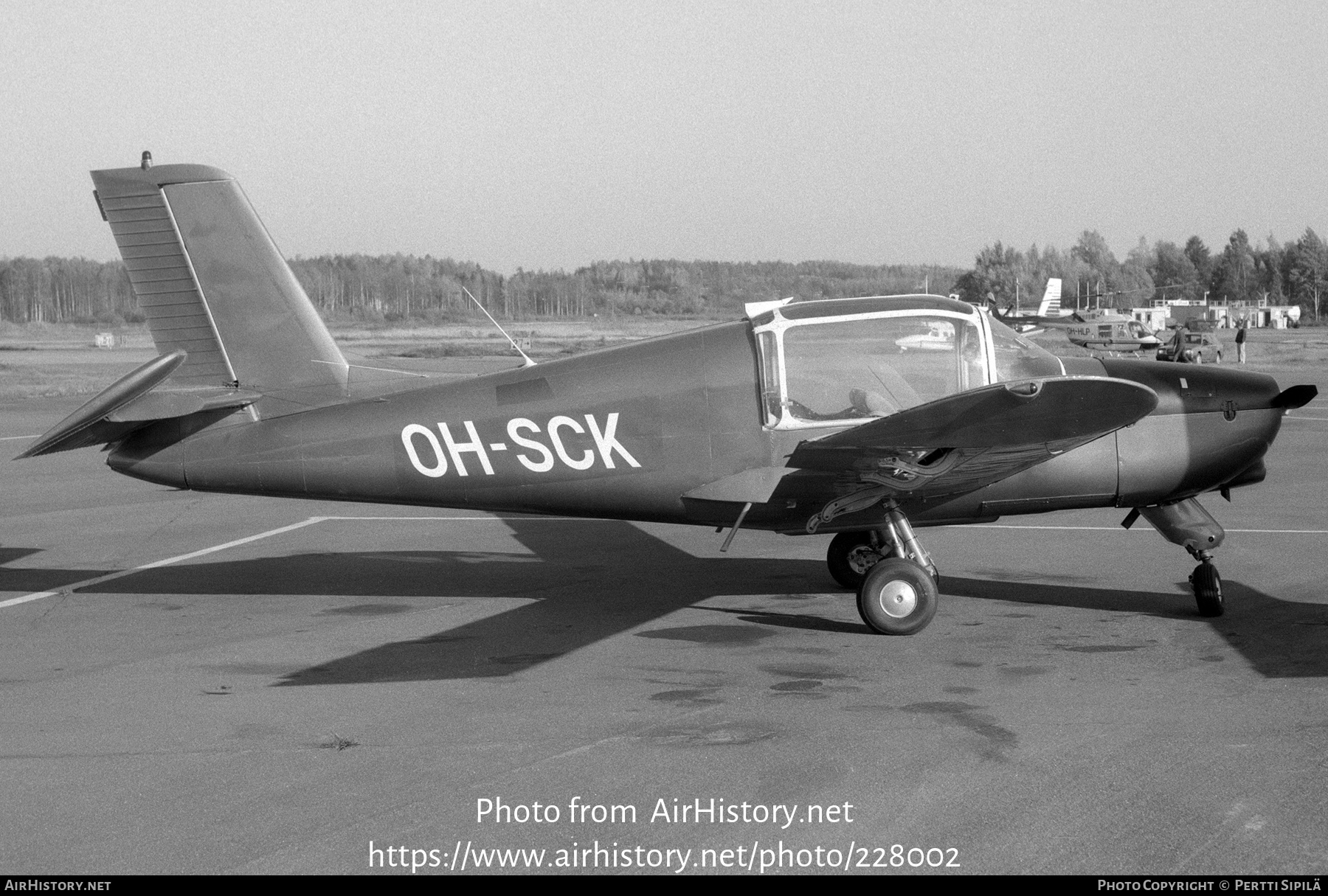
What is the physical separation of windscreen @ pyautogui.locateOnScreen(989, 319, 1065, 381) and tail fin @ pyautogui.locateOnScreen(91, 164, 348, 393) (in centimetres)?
481

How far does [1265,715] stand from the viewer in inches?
246

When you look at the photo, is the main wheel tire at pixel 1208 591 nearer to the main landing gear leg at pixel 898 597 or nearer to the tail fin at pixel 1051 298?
the main landing gear leg at pixel 898 597

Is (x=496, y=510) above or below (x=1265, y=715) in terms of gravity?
above

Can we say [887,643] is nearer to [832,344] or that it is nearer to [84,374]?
[832,344]

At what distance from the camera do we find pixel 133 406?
8609mm

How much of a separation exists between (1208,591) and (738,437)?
11.3 ft

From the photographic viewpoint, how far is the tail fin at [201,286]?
9227mm

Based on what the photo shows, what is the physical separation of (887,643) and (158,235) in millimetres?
6183

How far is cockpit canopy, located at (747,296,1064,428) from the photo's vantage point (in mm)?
8383

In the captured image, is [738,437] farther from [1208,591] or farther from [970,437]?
[1208,591]

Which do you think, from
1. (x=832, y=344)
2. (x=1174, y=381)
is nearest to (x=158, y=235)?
(x=832, y=344)

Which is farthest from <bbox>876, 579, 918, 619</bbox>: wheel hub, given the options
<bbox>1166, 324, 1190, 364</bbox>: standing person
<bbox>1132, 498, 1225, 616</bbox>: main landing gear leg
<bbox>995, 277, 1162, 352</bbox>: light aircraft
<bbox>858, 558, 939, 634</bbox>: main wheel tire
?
<bbox>995, 277, 1162, 352</bbox>: light aircraft

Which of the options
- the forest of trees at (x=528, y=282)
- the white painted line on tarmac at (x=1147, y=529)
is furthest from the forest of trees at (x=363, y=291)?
the white painted line on tarmac at (x=1147, y=529)

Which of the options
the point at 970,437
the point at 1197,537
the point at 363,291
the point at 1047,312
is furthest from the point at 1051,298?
the point at 363,291
